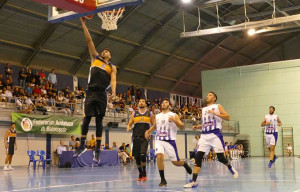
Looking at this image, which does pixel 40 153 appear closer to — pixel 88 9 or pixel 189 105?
pixel 88 9

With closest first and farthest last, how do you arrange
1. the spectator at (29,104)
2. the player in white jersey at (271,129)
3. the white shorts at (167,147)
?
the white shorts at (167,147) < the player in white jersey at (271,129) < the spectator at (29,104)

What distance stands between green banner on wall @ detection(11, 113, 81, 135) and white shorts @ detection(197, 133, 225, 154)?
14268mm

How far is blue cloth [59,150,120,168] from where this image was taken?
21.9 m

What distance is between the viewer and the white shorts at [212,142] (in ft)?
30.5

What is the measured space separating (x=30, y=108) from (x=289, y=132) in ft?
79.1

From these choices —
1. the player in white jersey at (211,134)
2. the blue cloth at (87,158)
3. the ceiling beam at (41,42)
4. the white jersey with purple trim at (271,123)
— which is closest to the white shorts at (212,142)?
the player in white jersey at (211,134)

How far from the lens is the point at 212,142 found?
935 centimetres

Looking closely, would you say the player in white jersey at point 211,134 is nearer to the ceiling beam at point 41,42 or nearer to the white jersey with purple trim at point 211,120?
the white jersey with purple trim at point 211,120

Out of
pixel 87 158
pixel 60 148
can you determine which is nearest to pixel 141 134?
pixel 87 158

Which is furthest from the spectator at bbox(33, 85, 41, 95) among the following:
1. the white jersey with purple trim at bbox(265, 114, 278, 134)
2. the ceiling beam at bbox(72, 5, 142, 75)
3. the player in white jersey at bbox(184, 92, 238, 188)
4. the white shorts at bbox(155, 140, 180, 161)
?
the player in white jersey at bbox(184, 92, 238, 188)

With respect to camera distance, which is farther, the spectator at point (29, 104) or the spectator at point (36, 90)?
the spectator at point (36, 90)

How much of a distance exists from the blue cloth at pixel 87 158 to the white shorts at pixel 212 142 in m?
12.7

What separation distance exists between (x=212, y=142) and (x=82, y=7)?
4461 millimetres

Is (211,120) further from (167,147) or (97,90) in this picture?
(97,90)
